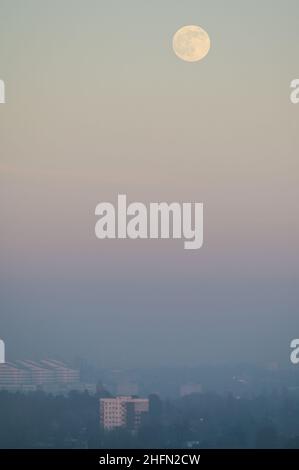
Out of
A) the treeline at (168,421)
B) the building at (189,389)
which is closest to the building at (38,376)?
the treeline at (168,421)

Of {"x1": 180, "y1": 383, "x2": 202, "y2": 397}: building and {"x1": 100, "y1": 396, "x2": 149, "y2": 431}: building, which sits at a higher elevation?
{"x1": 180, "y1": 383, "x2": 202, "y2": 397}: building

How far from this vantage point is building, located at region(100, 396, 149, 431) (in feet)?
34.3

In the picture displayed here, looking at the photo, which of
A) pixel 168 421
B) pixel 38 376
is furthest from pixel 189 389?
pixel 38 376

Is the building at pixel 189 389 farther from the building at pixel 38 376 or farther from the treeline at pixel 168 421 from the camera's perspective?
the building at pixel 38 376

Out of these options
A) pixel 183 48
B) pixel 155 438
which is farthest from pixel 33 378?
pixel 183 48

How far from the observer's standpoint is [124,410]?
10.5m

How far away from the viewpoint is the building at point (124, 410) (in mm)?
10453

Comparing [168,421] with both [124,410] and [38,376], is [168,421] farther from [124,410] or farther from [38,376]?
[38,376]

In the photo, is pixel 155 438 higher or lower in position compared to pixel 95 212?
lower

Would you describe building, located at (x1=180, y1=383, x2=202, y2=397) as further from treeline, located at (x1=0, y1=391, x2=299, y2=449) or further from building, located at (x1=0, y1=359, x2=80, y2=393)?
building, located at (x1=0, y1=359, x2=80, y2=393)

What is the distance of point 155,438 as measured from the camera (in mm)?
10461

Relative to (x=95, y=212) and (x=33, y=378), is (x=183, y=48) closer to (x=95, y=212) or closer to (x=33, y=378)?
(x=95, y=212)

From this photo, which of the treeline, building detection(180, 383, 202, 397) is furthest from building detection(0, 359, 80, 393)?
building detection(180, 383, 202, 397)
